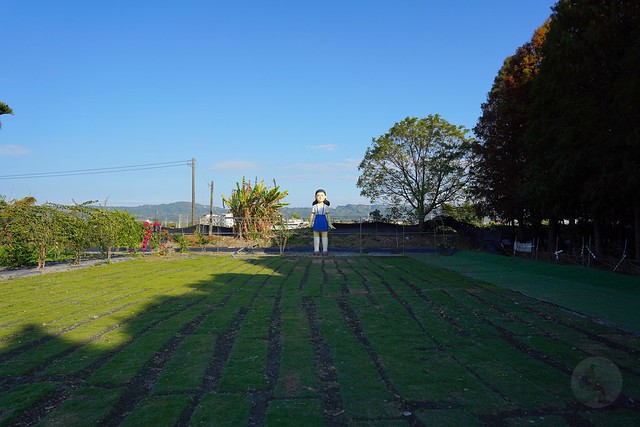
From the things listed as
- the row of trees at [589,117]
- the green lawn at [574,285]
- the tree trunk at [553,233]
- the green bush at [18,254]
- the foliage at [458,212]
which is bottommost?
the green lawn at [574,285]

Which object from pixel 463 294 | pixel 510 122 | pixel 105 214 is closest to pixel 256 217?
pixel 105 214

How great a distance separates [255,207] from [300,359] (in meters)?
21.5

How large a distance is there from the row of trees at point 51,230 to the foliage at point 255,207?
10.4 metres

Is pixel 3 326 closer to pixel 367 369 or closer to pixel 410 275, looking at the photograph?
pixel 367 369

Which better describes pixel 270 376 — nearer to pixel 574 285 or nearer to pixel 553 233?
pixel 574 285

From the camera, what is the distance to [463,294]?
26.8 ft

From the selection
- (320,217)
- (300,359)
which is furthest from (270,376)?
(320,217)

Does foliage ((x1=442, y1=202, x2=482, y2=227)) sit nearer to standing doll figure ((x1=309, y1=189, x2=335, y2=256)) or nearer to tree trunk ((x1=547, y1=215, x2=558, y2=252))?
tree trunk ((x1=547, y1=215, x2=558, y2=252))

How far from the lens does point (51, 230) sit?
1184 centimetres

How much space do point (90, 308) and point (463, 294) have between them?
6744mm

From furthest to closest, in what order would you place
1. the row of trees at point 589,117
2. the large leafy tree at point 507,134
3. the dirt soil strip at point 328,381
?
the large leafy tree at point 507,134 → the row of trees at point 589,117 → the dirt soil strip at point 328,381

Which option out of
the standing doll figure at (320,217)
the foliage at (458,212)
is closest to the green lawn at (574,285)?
the standing doll figure at (320,217)

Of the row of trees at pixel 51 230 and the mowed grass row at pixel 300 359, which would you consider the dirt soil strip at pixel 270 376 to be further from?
the row of trees at pixel 51 230

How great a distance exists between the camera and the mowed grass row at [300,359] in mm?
3123
